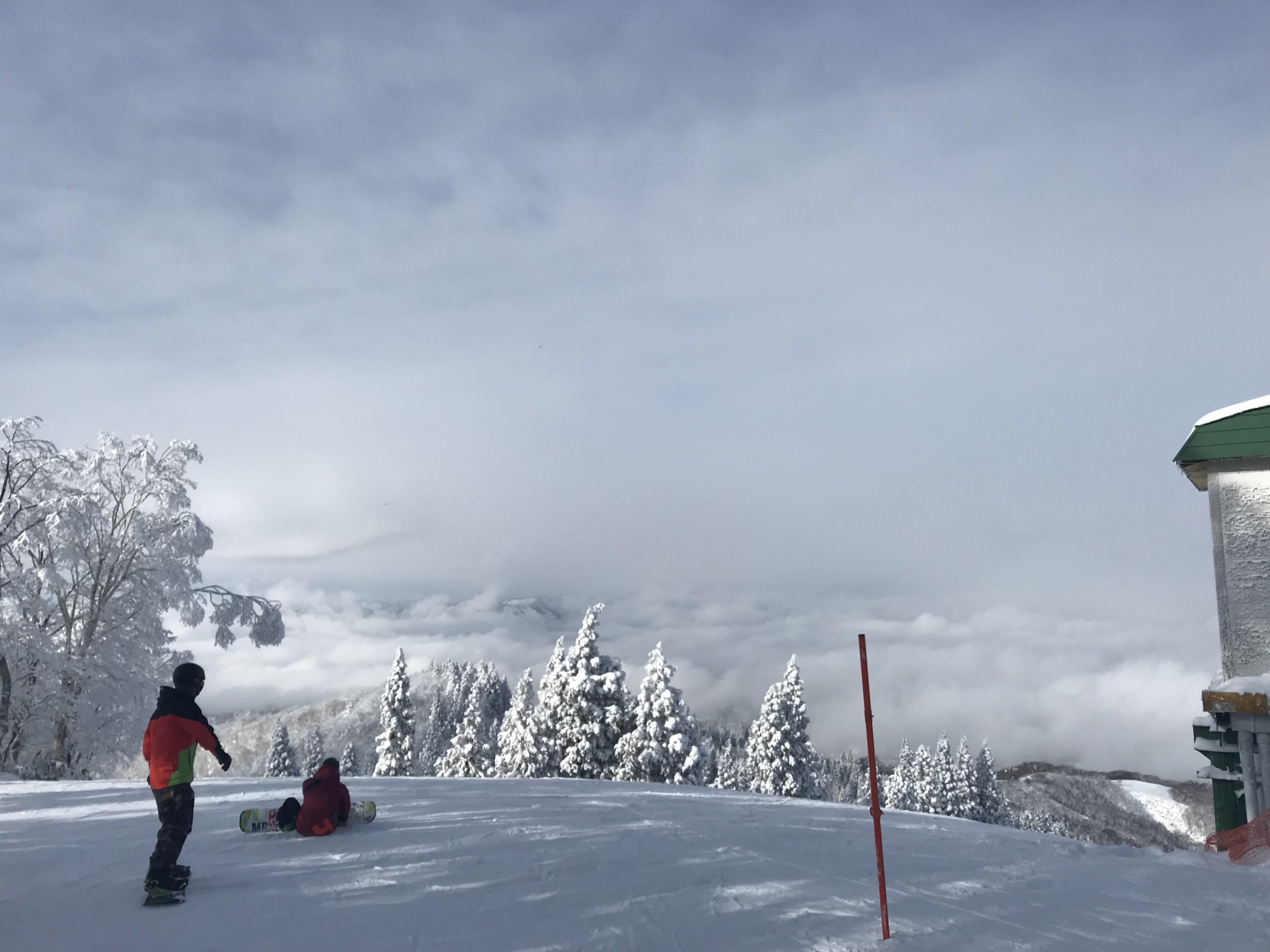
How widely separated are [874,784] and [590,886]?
9.17 ft

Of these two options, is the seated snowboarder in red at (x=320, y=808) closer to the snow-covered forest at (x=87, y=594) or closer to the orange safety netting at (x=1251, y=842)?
the orange safety netting at (x=1251, y=842)

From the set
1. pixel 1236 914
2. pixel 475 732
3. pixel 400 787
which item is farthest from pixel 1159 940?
pixel 475 732

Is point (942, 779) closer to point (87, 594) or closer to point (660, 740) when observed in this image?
point (660, 740)

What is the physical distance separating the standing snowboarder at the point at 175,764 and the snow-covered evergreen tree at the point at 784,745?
1437 inches

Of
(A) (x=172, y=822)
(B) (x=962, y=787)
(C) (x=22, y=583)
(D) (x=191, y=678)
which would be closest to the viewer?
(A) (x=172, y=822)

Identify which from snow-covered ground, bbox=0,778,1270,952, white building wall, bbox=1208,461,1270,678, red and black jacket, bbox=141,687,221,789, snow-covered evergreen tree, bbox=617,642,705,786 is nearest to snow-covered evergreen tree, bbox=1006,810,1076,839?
snow-covered evergreen tree, bbox=617,642,705,786

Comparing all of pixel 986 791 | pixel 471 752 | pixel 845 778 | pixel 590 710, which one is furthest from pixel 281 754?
pixel 845 778

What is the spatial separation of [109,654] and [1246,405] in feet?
92.6

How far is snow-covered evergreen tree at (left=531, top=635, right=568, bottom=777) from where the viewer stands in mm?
36594

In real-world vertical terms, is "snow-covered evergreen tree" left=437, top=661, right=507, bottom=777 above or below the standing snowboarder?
below

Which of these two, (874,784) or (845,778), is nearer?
(874,784)

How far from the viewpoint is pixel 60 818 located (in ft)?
32.1

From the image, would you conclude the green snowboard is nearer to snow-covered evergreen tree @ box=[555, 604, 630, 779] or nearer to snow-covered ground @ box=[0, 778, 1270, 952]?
snow-covered ground @ box=[0, 778, 1270, 952]

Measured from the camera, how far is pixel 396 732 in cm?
4900
